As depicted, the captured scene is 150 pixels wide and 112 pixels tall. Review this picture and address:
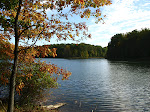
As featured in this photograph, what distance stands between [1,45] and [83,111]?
766 centimetres

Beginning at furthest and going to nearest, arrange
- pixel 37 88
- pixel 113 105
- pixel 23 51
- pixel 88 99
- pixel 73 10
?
1. pixel 88 99
2. pixel 113 105
3. pixel 37 88
4. pixel 23 51
5. pixel 73 10

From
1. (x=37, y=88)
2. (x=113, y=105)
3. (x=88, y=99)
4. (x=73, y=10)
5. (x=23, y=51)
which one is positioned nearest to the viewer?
(x=73, y=10)

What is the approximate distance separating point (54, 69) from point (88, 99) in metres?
8.47

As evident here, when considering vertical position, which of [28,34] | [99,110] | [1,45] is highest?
[28,34]

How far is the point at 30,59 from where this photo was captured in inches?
284

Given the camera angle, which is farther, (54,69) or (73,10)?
(54,69)

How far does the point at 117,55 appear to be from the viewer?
11831 cm

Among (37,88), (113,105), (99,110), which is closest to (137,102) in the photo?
(113,105)

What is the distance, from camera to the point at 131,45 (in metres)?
101

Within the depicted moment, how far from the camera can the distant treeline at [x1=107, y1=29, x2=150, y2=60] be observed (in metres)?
89.3

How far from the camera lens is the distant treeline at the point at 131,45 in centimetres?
8935

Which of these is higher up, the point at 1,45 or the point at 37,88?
the point at 1,45

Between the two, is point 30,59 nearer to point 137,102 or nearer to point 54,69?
point 54,69

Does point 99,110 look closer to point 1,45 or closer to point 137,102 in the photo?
point 137,102
